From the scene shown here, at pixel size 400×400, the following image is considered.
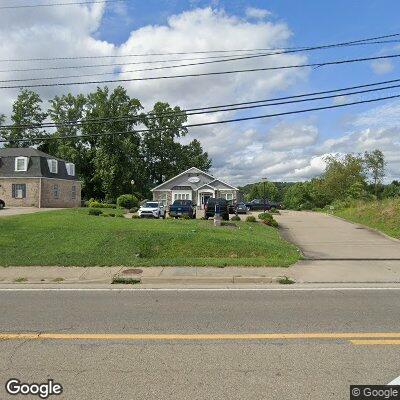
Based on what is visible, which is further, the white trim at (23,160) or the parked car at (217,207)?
the white trim at (23,160)

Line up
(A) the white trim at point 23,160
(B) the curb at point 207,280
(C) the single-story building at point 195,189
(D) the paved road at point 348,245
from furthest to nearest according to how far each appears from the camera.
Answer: (C) the single-story building at point 195,189 → (A) the white trim at point 23,160 → (D) the paved road at point 348,245 → (B) the curb at point 207,280

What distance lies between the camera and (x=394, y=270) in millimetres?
11992

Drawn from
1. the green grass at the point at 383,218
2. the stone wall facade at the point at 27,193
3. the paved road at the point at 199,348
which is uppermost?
the stone wall facade at the point at 27,193

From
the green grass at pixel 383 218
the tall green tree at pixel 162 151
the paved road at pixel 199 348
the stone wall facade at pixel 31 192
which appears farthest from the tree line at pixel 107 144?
the paved road at pixel 199 348

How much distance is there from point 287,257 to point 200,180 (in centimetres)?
4662

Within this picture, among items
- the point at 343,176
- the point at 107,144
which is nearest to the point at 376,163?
the point at 343,176

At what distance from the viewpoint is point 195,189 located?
58.9 metres

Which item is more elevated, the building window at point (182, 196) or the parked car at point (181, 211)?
the building window at point (182, 196)

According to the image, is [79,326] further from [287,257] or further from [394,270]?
[394,270]

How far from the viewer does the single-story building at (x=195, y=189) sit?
58.3m

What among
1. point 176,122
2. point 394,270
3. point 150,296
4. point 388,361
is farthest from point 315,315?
point 176,122

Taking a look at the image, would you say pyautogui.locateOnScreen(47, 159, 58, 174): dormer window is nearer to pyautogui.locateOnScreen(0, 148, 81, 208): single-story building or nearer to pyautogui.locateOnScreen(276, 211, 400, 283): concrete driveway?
pyautogui.locateOnScreen(0, 148, 81, 208): single-story building

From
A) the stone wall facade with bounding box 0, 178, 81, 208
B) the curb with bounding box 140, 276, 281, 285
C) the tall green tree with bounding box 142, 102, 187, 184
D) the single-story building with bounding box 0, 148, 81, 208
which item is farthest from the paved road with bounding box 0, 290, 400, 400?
the tall green tree with bounding box 142, 102, 187, 184

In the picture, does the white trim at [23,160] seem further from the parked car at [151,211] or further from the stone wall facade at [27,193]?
the parked car at [151,211]
